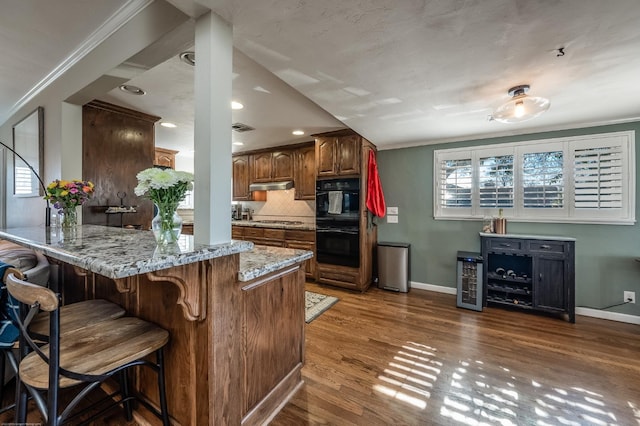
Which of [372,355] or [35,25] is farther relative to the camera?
[372,355]

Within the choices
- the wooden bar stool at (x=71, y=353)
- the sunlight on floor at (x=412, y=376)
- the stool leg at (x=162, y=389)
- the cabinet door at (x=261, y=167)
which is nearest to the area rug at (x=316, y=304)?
the sunlight on floor at (x=412, y=376)

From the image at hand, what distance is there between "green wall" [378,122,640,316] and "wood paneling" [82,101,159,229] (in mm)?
3263

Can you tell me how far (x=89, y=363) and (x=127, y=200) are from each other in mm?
2406

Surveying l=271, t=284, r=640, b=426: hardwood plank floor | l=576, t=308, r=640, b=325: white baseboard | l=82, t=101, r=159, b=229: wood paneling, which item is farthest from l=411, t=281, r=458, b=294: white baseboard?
l=82, t=101, r=159, b=229: wood paneling

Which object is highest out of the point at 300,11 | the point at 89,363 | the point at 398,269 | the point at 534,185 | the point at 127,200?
the point at 300,11

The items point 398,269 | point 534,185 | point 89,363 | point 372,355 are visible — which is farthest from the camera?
point 398,269

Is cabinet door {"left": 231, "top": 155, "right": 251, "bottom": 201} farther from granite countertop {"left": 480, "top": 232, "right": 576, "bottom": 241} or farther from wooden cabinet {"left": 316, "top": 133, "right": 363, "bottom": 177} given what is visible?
granite countertop {"left": 480, "top": 232, "right": 576, "bottom": 241}

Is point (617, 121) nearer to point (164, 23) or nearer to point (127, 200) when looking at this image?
point (164, 23)

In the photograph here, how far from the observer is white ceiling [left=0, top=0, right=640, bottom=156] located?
1.27 m

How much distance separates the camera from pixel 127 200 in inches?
114

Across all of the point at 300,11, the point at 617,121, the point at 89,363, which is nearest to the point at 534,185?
the point at 617,121

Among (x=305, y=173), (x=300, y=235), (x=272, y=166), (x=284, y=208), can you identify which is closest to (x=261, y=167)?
(x=272, y=166)

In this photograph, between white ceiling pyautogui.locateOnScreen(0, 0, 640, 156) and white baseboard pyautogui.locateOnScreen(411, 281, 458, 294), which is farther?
white baseboard pyautogui.locateOnScreen(411, 281, 458, 294)

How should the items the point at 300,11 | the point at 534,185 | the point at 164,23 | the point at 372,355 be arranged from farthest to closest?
the point at 534,185, the point at 372,355, the point at 164,23, the point at 300,11
